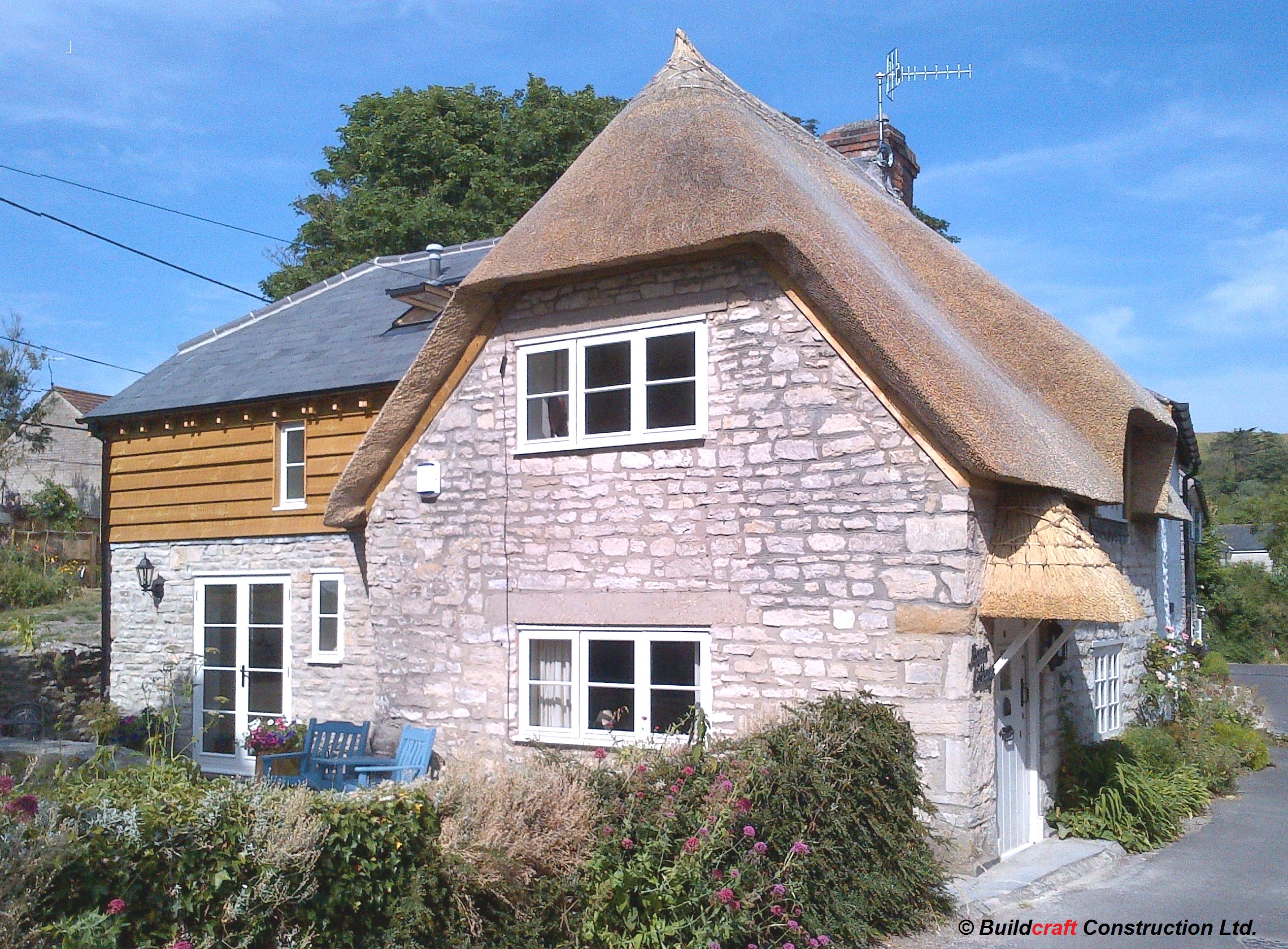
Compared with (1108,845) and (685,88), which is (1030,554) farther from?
(685,88)

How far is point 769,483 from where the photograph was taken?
8844mm

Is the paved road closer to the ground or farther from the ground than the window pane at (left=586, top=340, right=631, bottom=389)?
closer to the ground

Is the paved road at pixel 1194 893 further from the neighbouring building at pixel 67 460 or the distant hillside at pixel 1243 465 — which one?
the distant hillside at pixel 1243 465

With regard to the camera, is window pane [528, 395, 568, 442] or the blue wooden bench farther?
the blue wooden bench

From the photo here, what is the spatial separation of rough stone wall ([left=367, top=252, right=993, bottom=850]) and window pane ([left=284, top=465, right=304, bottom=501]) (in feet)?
8.58

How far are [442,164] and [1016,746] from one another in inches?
829

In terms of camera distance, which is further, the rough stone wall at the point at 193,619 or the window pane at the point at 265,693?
the window pane at the point at 265,693

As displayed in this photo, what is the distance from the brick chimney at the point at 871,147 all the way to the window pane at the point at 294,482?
814 cm

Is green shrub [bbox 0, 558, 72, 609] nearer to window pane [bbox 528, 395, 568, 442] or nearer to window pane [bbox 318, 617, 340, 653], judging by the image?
window pane [bbox 318, 617, 340, 653]

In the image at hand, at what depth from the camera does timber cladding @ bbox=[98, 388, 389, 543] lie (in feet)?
41.8

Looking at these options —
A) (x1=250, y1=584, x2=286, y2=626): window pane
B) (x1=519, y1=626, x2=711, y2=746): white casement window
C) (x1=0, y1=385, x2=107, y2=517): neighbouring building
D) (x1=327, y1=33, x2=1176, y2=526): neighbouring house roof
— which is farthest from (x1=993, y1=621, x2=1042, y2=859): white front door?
(x1=0, y1=385, x2=107, y2=517): neighbouring building

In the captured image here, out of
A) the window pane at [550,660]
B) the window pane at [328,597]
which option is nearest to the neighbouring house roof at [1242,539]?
the window pane at [328,597]

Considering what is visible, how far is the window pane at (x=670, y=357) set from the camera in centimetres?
948

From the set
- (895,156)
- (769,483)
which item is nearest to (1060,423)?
(769,483)
